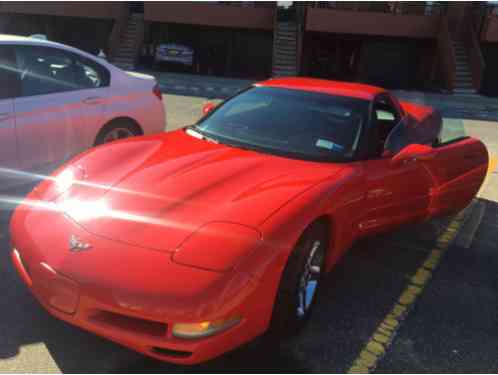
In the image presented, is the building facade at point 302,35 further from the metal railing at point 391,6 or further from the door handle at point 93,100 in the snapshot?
the door handle at point 93,100

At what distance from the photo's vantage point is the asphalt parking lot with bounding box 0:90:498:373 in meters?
2.64

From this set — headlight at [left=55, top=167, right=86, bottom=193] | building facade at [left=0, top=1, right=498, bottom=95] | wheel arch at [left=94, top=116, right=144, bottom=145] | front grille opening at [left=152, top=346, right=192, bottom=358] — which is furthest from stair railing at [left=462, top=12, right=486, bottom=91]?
front grille opening at [left=152, top=346, right=192, bottom=358]

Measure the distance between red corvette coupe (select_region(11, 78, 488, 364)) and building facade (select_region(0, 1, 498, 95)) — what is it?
1625 centimetres

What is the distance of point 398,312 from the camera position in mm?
3332

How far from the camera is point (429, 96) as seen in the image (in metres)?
17.6

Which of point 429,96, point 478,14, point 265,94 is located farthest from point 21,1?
point 265,94

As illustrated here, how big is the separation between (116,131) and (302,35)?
16.2m

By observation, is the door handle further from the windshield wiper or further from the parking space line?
the parking space line

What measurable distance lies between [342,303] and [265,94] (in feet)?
6.24

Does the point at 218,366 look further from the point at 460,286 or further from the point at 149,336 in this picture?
the point at 460,286

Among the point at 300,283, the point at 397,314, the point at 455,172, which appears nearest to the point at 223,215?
the point at 300,283

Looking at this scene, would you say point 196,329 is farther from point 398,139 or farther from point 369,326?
Result: point 398,139

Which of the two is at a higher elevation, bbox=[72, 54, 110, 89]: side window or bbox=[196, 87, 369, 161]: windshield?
bbox=[72, 54, 110, 89]: side window

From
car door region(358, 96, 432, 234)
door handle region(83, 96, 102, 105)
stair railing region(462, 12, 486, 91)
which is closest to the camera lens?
car door region(358, 96, 432, 234)
